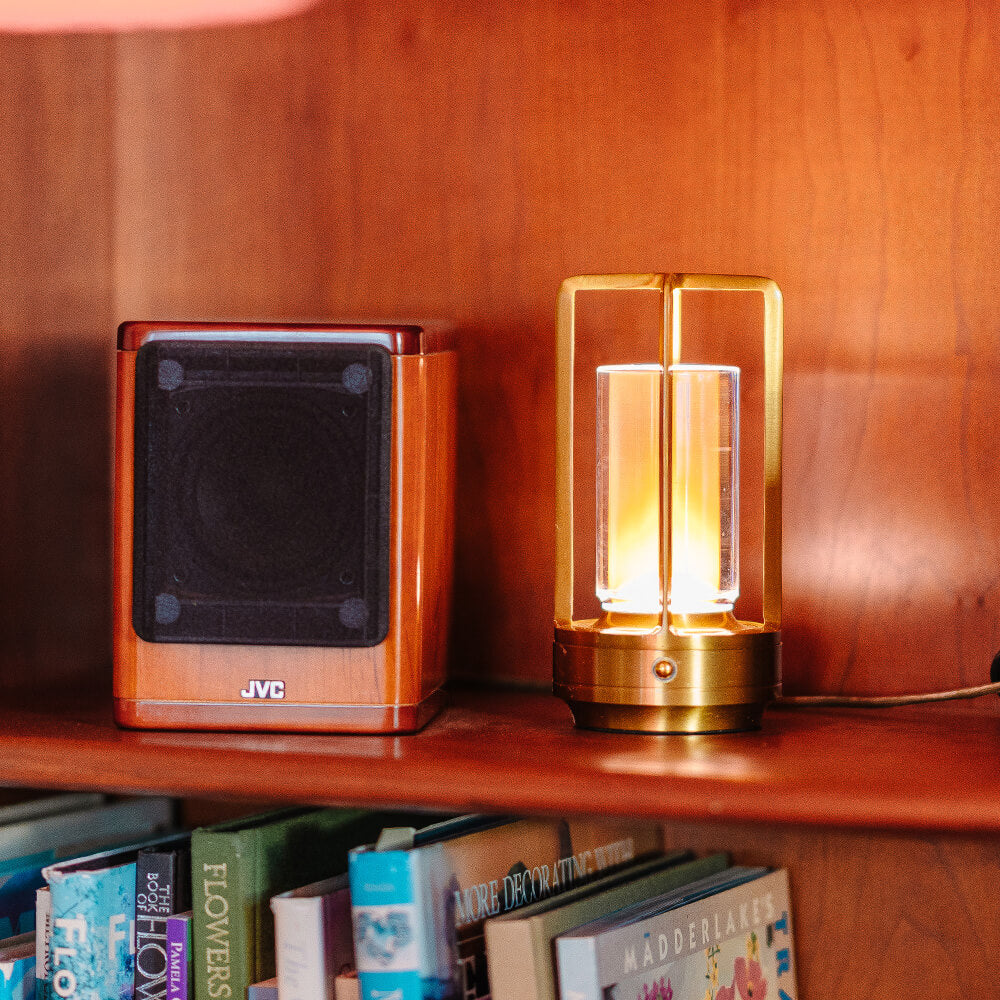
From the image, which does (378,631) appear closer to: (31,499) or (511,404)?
(511,404)

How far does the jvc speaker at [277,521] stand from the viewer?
0.92m

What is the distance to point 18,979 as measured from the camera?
0.97 metres

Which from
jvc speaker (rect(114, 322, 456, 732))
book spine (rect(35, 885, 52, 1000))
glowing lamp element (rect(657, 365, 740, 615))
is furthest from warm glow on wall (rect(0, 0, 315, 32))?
book spine (rect(35, 885, 52, 1000))

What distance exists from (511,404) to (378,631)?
0.31 m

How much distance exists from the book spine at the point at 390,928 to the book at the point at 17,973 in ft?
0.89

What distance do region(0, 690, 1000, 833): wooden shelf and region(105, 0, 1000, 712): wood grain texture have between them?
0.17 meters

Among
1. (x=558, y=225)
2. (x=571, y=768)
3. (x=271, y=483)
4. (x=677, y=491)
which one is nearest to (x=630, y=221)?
(x=558, y=225)

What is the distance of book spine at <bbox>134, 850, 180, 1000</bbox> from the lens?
97 centimetres

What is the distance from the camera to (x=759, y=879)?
3.39 ft

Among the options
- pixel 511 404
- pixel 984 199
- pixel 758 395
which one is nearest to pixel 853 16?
pixel 984 199

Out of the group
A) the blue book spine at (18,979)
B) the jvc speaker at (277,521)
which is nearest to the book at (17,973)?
the blue book spine at (18,979)

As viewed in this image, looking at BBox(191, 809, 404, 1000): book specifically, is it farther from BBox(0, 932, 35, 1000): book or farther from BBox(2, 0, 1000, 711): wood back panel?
BBox(2, 0, 1000, 711): wood back panel

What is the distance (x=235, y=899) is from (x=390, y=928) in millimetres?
137

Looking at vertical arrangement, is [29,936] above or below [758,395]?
below
